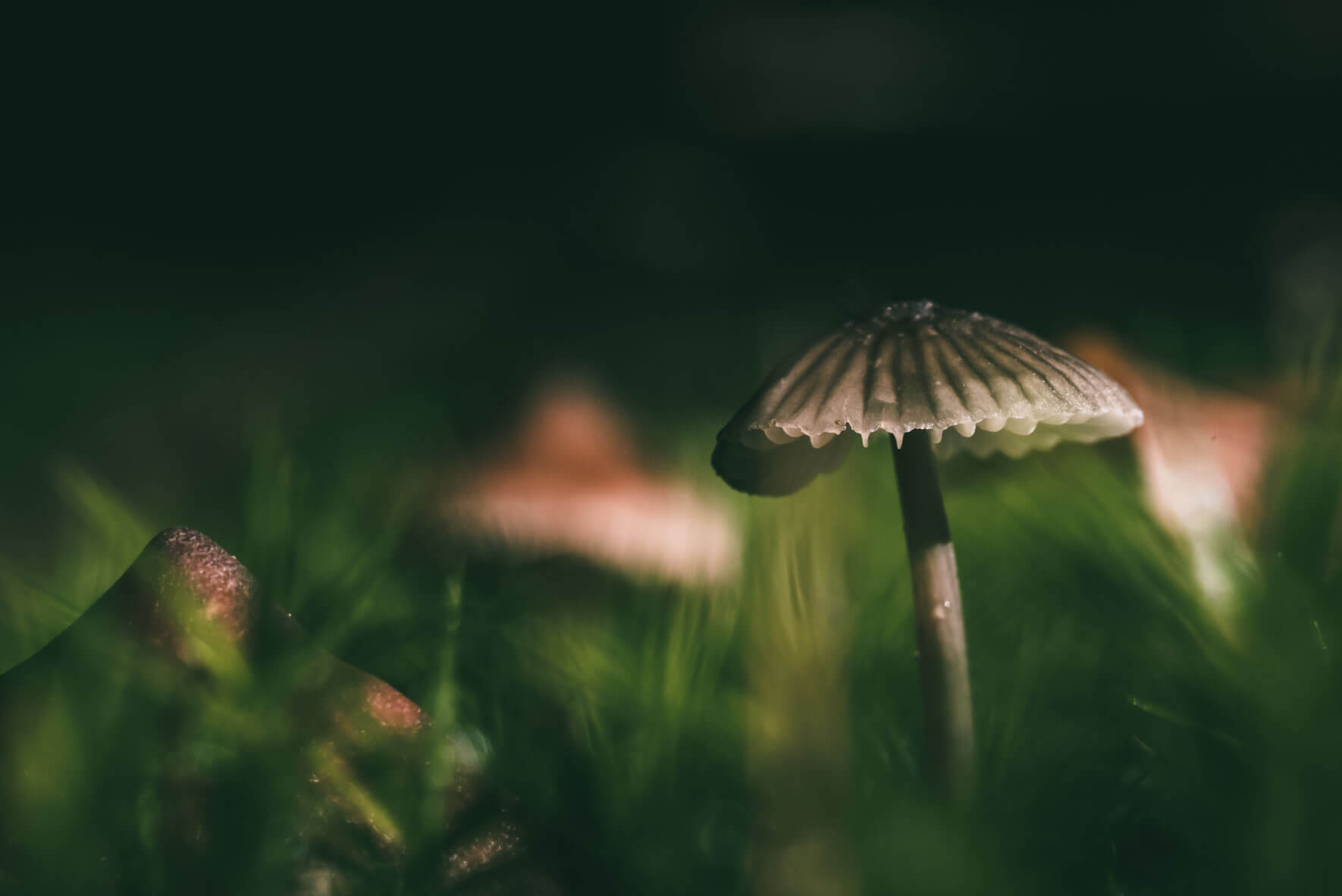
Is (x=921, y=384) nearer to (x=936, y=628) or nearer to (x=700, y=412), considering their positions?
(x=936, y=628)

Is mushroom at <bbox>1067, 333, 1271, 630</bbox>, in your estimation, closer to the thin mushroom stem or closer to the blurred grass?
the blurred grass

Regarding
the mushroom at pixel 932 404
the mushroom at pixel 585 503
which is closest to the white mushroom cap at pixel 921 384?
the mushroom at pixel 932 404

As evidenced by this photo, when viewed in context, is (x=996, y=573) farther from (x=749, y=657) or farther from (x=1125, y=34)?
(x=1125, y=34)

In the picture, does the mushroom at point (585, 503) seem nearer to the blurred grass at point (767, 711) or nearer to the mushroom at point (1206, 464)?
the blurred grass at point (767, 711)

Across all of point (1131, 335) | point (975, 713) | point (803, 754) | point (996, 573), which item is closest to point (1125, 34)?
point (1131, 335)

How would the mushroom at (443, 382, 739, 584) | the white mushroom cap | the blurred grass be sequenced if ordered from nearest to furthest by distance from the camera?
the blurred grass, the white mushroom cap, the mushroom at (443, 382, 739, 584)

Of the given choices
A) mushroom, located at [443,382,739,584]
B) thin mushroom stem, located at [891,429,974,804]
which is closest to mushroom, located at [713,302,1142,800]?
thin mushroom stem, located at [891,429,974,804]

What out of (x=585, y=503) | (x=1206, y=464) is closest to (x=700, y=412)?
(x=585, y=503)
